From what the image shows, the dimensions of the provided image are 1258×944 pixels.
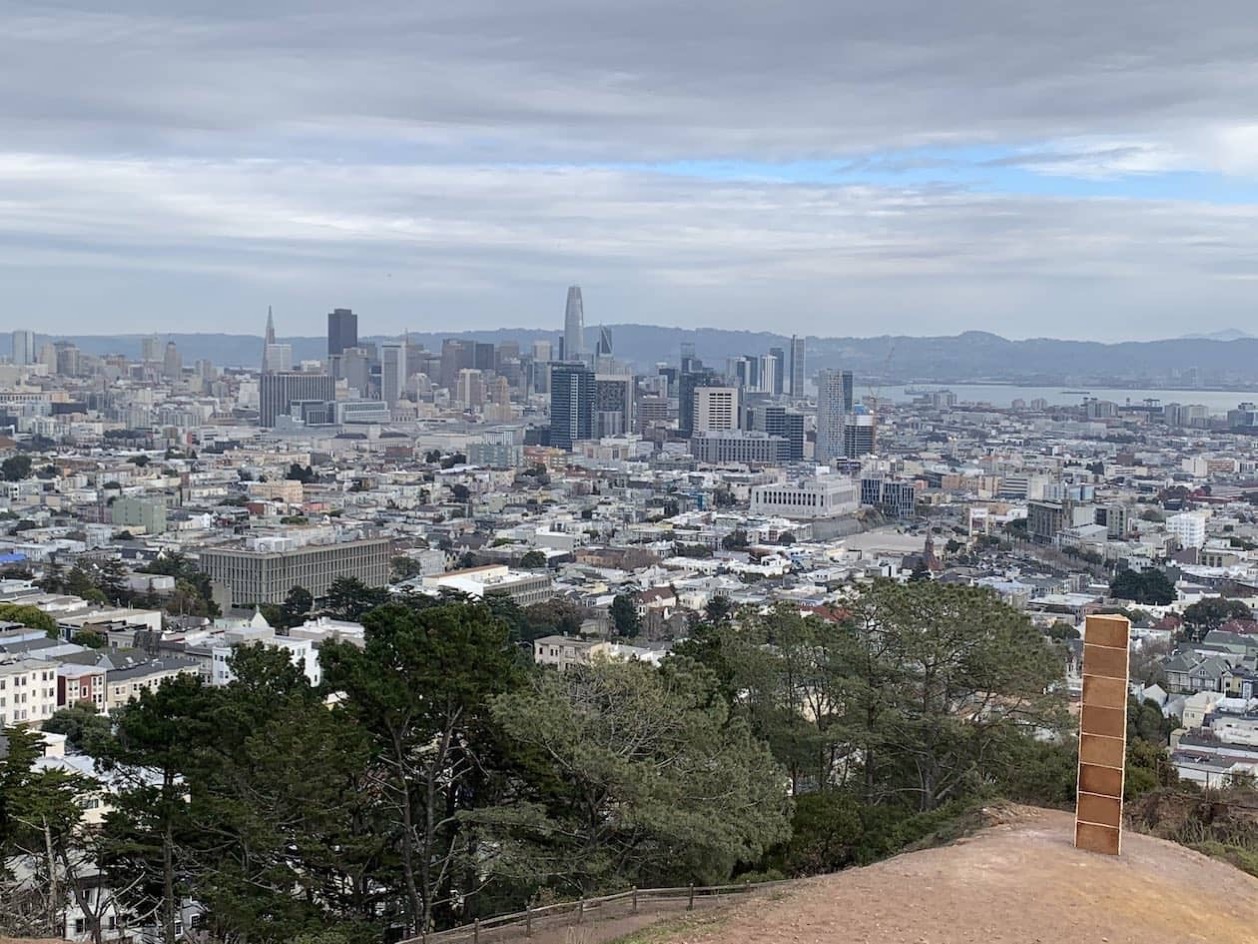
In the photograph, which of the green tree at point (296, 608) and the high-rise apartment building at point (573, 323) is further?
the high-rise apartment building at point (573, 323)

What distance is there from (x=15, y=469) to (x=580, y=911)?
69275 millimetres

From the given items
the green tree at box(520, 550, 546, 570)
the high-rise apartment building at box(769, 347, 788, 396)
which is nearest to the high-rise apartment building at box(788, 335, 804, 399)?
the high-rise apartment building at box(769, 347, 788, 396)

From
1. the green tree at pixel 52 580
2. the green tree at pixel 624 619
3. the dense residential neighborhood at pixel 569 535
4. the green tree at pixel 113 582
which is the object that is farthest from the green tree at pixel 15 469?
the green tree at pixel 624 619

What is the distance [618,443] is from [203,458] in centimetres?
2538

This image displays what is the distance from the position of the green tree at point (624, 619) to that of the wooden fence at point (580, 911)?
25.6 m

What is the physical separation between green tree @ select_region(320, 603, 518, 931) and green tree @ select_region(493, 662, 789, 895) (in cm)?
60

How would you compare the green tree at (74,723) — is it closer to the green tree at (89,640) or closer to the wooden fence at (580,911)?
the green tree at (89,640)

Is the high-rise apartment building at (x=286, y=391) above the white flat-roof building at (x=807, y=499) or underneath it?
above

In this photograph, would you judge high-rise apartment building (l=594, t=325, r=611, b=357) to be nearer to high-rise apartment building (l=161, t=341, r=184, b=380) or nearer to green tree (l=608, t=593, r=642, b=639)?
high-rise apartment building (l=161, t=341, r=184, b=380)

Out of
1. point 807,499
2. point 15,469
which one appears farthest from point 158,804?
point 15,469

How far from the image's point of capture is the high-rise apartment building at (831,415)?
320 ft

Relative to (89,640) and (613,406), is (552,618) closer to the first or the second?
(89,640)

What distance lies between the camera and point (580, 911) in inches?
369

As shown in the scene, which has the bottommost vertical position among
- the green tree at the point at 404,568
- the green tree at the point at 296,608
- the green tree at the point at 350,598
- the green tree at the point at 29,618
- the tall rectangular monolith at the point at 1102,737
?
the green tree at the point at 404,568
